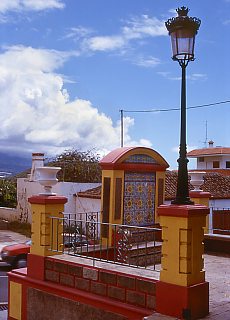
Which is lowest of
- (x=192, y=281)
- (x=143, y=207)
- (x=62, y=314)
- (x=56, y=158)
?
(x=62, y=314)

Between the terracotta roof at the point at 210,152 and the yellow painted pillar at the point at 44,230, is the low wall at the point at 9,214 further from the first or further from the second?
the terracotta roof at the point at 210,152

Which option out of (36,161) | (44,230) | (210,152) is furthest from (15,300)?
(210,152)

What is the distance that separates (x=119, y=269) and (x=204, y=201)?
15.1 ft

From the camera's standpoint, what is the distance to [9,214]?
2369 cm

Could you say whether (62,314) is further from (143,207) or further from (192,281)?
(143,207)

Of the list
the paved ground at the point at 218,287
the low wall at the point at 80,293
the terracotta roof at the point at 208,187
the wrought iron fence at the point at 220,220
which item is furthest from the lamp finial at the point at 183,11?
the terracotta roof at the point at 208,187

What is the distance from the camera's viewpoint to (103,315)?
21.6 ft

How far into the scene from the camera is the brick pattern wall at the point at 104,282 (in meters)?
6.05

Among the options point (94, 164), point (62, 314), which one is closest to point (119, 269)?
point (62, 314)

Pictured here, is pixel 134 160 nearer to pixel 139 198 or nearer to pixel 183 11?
pixel 139 198

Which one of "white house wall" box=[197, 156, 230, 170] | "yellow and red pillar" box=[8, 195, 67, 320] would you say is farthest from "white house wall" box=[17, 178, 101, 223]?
"white house wall" box=[197, 156, 230, 170]

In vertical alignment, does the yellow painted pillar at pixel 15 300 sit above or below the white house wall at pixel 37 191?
below

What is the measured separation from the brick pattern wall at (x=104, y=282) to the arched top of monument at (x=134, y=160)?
255 cm

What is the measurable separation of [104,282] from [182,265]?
1.45 meters
